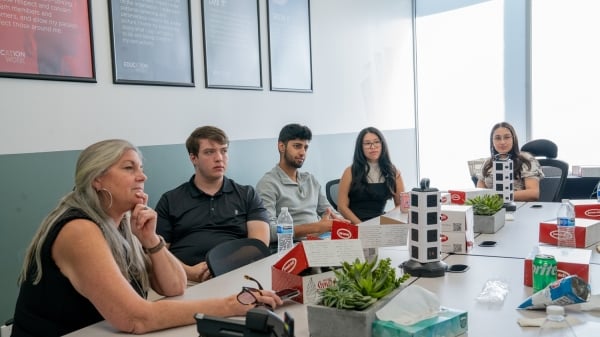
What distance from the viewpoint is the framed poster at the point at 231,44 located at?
347 centimetres

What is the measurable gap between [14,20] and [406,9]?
467cm

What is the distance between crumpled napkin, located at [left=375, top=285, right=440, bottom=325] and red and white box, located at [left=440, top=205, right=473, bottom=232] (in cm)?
93

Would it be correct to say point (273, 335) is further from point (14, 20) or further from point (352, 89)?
point (352, 89)

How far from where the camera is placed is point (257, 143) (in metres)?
3.90

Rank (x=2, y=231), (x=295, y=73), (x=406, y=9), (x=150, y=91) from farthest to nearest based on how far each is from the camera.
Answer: (x=406, y=9) → (x=295, y=73) → (x=150, y=91) → (x=2, y=231)

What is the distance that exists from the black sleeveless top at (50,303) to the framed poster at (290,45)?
271 cm

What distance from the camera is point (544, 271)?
5.26ft

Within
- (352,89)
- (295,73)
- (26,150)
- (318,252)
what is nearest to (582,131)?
(352,89)

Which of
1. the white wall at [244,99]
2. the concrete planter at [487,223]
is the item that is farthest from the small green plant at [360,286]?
the white wall at [244,99]

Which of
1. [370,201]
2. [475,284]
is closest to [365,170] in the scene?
[370,201]

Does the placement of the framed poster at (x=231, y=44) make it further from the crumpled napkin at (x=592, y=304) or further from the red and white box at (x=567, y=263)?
the crumpled napkin at (x=592, y=304)

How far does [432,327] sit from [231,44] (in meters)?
2.84

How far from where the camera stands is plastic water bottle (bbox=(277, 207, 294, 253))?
2.93 meters

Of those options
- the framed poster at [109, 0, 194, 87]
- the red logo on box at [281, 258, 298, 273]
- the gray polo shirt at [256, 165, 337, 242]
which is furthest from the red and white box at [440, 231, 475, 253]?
the framed poster at [109, 0, 194, 87]
